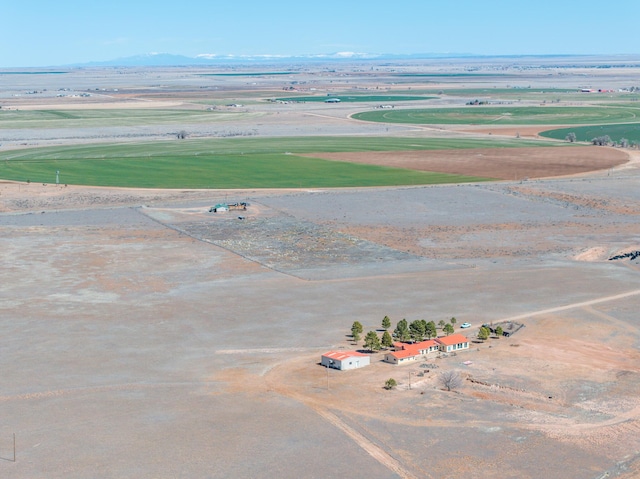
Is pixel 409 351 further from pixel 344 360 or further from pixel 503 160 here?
pixel 503 160

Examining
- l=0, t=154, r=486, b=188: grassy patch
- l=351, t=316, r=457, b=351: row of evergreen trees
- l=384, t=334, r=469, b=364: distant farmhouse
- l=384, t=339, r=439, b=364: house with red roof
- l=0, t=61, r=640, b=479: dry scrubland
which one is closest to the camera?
l=0, t=61, r=640, b=479: dry scrubland

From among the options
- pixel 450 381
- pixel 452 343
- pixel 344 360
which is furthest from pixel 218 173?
pixel 450 381

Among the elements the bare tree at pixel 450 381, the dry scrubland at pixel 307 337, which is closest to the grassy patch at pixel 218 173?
the dry scrubland at pixel 307 337

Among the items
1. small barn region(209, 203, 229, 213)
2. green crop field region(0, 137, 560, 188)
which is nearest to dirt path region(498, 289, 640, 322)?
small barn region(209, 203, 229, 213)

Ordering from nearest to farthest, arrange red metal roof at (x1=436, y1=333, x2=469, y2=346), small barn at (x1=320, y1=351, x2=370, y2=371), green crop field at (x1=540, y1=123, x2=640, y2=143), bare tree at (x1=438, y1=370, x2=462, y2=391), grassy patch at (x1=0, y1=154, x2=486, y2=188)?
bare tree at (x1=438, y1=370, x2=462, y2=391) → small barn at (x1=320, y1=351, x2=370, y2=371) → red metal roof at (x1=436, y1=333, x2=469, y2=346) → grassy patch at (x1=0, y1=154, x2=486, y2=188) → green crop field at (x1=540, y1=123, x2=640, y2=143)

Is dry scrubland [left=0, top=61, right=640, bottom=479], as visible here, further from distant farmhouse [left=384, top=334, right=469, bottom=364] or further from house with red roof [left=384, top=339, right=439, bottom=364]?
distant farmhouse [left=384, top=334, right=469, bottom=364]

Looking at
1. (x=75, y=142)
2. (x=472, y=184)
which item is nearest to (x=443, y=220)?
(x=472, y=184)
